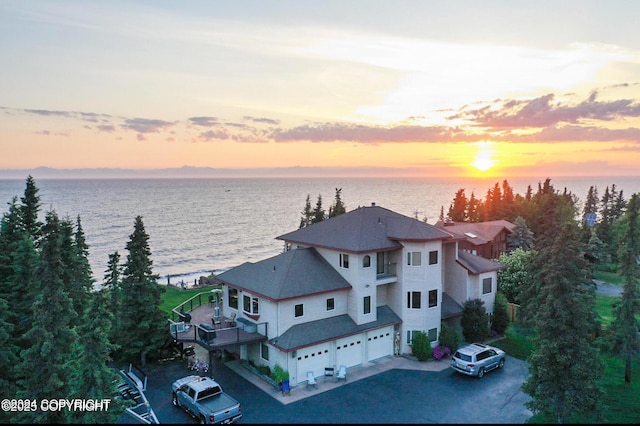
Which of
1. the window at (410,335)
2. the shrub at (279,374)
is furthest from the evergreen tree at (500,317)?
the shrub at (279,374)

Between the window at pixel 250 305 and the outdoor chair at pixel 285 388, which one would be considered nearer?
the outdoor chair at pixel 285 388

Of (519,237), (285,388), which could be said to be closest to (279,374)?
(285,388)

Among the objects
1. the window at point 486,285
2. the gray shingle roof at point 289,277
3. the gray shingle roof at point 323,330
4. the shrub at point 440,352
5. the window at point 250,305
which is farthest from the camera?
the window at point 486,285

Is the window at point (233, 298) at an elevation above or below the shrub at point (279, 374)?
above

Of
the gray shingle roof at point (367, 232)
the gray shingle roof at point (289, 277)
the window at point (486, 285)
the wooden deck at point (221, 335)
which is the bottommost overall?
the wooden deck at point (221, 335)

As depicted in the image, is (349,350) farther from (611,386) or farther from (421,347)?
(611,386)

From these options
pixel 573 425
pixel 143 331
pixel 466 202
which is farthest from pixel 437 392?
pixel 466 202

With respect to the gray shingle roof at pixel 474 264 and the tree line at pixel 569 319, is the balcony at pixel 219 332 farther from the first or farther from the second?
the gray shingle roof at pixel 474 264
